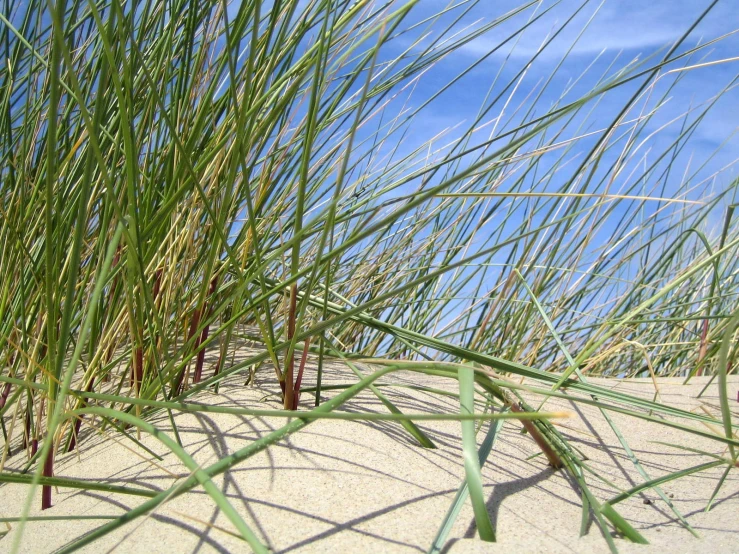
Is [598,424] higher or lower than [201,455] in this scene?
higher

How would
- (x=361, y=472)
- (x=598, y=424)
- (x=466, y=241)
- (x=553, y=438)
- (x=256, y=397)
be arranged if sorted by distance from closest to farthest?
(x=361, y=472) → (x=553, y=438) → (x=256, y=397) → (x=598, y=424) → (x=466, y=241)

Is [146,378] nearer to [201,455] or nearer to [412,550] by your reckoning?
[201,455]

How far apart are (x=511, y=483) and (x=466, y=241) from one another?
1.12m

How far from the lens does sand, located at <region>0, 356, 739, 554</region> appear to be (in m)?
0.61

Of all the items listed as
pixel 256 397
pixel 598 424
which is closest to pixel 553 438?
pixel 598 424

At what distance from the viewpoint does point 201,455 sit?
76 cm

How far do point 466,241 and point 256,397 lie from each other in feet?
3.36

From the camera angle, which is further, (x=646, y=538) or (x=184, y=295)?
(x=184, y=295)

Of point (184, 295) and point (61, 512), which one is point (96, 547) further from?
point (184, 295)

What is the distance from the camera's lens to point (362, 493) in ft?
2.23

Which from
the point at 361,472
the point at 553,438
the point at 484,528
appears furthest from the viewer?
the point at 553,438

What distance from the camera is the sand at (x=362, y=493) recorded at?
61cm

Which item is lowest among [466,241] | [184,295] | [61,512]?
[61,512]

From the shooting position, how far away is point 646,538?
66 centimetres
